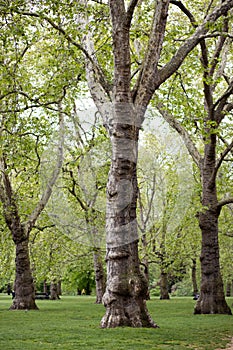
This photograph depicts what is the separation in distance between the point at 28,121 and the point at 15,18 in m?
5.35

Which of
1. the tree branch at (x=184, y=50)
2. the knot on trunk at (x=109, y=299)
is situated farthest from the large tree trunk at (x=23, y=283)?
the tree branch at (x=184, y=50)

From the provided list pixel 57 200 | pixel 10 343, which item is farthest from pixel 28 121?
pixel 10 343

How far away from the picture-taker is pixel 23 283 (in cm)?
2445

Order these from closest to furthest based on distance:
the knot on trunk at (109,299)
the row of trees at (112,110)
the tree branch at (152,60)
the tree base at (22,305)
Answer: the knot on trunk at (109,299), the row of trees at (112,110), the tree branch at (152,60), the tree base at (22,305)

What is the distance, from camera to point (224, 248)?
135 feet

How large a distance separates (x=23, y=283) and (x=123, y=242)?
1324 centimetres

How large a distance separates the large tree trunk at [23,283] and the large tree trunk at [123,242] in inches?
505

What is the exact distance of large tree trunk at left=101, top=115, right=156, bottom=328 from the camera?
12234 millimetres

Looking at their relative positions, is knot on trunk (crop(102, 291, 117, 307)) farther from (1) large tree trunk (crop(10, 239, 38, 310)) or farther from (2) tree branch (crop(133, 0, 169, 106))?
(1) large tree trunk (crop(10, 239, 38, 310))

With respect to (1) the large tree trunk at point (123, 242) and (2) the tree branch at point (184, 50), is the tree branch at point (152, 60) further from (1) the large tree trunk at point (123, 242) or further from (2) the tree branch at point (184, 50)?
(1) the large tree trunk at point (123, 242)

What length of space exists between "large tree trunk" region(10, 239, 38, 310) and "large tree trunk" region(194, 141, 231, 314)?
27.9 ft

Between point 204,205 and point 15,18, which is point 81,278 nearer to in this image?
point 204,205

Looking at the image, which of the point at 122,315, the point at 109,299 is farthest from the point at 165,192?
the point at 122,315

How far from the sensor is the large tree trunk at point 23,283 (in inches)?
963
